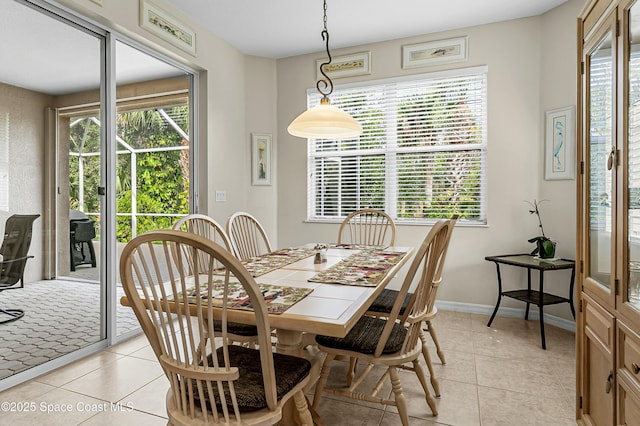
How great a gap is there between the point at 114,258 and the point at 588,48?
127 inches

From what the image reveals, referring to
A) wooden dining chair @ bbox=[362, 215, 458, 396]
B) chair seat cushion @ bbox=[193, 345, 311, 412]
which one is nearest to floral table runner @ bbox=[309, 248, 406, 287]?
wooden dining chair @ bbox=[362, 215, 458, 396]

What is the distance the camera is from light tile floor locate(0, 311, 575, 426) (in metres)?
1.84

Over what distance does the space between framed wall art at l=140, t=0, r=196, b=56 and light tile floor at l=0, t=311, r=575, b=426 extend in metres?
2.53

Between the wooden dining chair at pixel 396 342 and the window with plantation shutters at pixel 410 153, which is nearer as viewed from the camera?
the wooden dining chair at pixel 396 342

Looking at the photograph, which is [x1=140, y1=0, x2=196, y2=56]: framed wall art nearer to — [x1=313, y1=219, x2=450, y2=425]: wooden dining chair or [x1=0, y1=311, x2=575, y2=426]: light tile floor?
[x1=0, y1=311, x2=575, y2=426]: light tile floor

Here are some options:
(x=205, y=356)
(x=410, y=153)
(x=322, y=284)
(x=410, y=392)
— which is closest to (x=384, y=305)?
(x=410, y=392)

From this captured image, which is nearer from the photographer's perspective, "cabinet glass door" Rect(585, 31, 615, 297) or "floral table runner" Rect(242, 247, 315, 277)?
"cabinet glass door" Rect(585, 31, 615, 297)

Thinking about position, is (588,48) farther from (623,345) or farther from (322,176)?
(322,176)

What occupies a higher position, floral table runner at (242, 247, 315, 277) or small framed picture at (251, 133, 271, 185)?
small framed picture at (251, 133, 271, 185)

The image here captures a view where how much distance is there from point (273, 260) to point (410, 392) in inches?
43.6

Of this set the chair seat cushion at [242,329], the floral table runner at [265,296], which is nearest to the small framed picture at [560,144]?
the floral table runner at [265,296]

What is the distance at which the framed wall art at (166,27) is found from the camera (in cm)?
286

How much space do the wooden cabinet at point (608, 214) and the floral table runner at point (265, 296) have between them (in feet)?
3.82

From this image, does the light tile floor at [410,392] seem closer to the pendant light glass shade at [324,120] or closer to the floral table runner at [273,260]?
the floral table runner at [273,260]
